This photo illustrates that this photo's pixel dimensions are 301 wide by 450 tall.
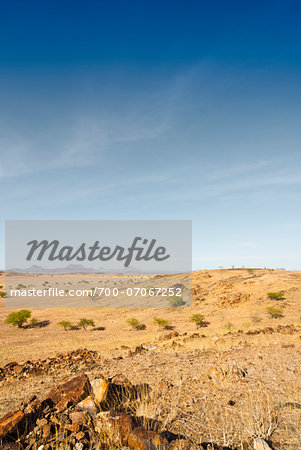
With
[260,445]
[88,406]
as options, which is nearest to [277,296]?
[260,445]

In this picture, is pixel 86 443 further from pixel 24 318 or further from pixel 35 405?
pixel 24 318

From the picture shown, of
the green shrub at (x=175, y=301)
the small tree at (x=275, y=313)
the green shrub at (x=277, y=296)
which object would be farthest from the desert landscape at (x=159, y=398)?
the green shrub at (x=175, y=301)

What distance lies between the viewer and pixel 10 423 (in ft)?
14.5

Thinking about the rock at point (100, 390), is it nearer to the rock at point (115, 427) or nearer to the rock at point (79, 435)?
the rock at point (115, 427)

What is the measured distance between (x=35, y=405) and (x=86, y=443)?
2015 mm

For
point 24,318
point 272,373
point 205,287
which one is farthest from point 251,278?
point 272,373

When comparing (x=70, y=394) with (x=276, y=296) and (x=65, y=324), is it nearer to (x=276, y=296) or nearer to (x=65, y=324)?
(x=65, y=324)

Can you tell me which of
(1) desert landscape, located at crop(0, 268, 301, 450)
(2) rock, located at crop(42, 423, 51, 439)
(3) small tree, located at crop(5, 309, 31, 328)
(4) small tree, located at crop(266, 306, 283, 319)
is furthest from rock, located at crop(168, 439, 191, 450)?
(3) small tree, located at crop(5, 309, 31, 328)

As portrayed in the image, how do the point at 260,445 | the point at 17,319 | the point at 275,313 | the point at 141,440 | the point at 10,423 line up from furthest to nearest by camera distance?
the point at 17,319 → the point at 275,313 → the point at 10,423 → the point at 260,445 → the point at 141,440

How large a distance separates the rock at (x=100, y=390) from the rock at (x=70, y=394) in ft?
0.59

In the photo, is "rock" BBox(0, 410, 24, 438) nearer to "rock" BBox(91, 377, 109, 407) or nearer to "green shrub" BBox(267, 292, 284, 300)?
"rock" BBox(91, 377, 109, 407)

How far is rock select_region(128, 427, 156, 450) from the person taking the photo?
3.51 m

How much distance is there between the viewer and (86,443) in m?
3.89

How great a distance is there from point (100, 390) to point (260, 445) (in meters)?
3.43
